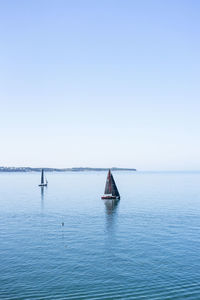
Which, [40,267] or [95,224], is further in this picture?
[95,224]

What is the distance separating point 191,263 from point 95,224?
32955mm

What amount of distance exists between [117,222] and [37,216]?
26.0 metres

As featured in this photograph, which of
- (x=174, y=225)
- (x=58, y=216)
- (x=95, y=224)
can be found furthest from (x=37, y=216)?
(x=174, y=225)

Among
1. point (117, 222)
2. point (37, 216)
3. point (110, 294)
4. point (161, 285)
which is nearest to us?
point (110, 294)

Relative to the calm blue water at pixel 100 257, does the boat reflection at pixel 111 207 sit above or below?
above

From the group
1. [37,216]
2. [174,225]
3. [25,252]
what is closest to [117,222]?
[174,225]

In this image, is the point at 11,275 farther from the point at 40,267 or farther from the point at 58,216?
the point at 58,216

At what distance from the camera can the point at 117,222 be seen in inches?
2933

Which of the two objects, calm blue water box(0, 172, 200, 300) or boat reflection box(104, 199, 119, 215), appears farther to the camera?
boat reflection box(104, 199, 119, 215)

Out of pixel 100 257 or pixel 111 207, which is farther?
pixel 111 207

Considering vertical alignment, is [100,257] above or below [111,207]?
below

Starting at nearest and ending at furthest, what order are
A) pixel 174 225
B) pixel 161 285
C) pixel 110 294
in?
1. pixel 110 294
2. pixel 161 285
3. pixel 174 225

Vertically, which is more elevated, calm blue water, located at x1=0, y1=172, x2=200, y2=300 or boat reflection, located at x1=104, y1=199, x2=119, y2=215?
boat reflection, located at x1=104, y1=199, x2=119, y2=215

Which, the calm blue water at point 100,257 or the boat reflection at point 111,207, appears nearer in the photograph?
the calm blue water at point 100,257
